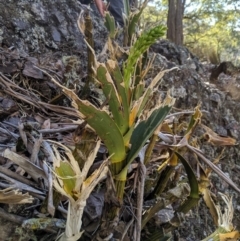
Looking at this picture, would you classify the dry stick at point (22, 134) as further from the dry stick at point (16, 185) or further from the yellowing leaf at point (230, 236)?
the yellowing leaf at point (230, 236)

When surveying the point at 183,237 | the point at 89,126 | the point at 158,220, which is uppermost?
the point at 89,126

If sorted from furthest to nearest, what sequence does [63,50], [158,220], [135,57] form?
[63,50], [158,220], [135,57]

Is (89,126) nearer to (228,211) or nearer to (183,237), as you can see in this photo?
(228,211)

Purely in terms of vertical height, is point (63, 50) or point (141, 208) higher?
point (63, 50)

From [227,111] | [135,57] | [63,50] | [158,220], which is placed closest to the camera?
[135,57]

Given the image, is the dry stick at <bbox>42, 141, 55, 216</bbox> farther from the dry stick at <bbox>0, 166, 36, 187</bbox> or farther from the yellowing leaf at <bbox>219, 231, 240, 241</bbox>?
the yellowing leaf at <bbox>219, 231, 240, 241</bbox>

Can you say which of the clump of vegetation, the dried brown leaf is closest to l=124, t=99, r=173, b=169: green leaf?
the clump of vegetation

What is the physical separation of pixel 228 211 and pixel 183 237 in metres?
0.37

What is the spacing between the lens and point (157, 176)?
0.55 m

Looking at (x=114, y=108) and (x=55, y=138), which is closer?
(x=114, y=108)

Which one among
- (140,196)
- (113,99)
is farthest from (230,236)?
(113,99)

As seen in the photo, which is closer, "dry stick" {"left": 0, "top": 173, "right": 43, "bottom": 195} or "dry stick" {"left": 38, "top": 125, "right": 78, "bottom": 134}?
"dry stick" {"left": 0, "top": 173, "right": 43, "bottom": 195}

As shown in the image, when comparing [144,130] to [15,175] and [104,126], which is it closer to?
[104,126]

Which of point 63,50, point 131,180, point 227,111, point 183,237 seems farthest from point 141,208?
point 227,111
